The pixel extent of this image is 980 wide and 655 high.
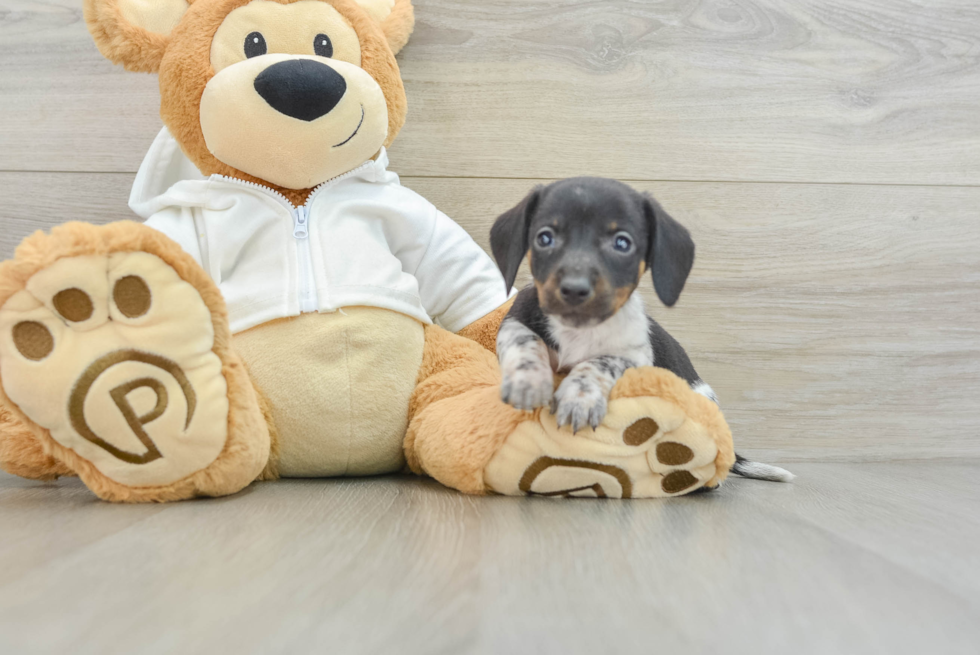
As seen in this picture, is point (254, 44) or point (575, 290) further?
point (254, 44)

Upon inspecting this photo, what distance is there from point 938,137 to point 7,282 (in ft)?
7.17

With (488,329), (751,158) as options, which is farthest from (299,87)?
(751,158)

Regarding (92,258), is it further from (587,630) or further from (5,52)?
(5,52)

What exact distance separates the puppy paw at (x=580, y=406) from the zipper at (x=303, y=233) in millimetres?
531

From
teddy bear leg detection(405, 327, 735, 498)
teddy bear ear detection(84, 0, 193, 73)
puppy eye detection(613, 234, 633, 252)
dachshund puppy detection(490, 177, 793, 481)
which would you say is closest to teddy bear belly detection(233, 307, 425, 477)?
teddy bear leg detection(405, 327, 735, 498)

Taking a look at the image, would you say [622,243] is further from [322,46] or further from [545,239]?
[322,46]

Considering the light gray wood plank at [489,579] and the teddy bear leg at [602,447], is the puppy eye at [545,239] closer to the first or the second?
the teddy bear leg at [602,447]

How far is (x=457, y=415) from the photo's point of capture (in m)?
1.33

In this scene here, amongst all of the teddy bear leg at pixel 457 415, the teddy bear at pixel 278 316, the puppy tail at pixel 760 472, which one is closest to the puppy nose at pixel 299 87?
the teddy bear at pixel 278 316

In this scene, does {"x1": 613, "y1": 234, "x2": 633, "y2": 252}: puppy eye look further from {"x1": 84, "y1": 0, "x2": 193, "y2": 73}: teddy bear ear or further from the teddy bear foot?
{"x1": 84, "y1": 0, "x2": 193, "y2": 73}: teddy bear ear

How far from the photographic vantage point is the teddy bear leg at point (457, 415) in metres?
1.26

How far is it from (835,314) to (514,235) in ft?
3.65

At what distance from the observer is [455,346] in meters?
1.52

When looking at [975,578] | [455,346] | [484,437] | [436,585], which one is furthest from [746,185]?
[436,585]
